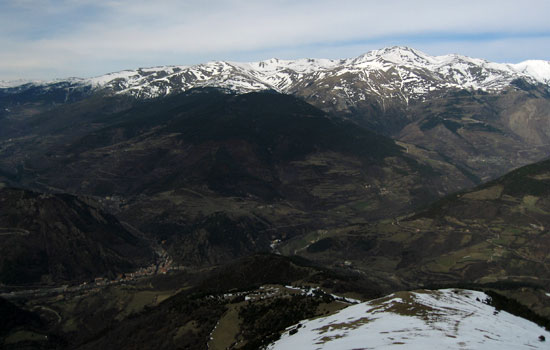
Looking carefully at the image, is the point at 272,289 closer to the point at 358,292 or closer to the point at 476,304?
the point at 358,292

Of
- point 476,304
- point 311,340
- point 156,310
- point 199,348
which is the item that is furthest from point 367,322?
point 156,310

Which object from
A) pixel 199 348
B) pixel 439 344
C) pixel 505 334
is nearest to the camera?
pixel 439 344

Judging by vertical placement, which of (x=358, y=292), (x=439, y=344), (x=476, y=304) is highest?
(x=439, y=344)

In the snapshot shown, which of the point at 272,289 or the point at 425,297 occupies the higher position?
the point at 425,297

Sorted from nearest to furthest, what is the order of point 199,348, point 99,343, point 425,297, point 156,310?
point 425,297, point 199,348, point 99,343, point 156,310

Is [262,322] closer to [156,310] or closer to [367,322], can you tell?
[367,322]

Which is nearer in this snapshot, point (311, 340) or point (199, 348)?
point (311, 340)
